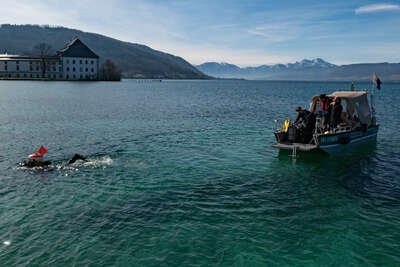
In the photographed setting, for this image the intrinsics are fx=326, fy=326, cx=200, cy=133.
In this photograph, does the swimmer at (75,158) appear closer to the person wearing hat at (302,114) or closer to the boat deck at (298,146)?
the boat deck at (298,146)

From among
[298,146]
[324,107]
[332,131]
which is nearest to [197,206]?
[298,146]

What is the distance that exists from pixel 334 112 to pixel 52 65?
159m

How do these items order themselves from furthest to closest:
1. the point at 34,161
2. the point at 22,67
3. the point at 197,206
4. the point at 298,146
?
1. the point at 22,67
2. the point at 298,146
3. the point at 34,161
4. the point at 197,206

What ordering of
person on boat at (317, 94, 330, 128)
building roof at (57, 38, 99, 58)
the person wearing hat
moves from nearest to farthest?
the person wearing hat
person on boat at (317, 94, 330, 128)
building roof at (57, 38, 99, 58)

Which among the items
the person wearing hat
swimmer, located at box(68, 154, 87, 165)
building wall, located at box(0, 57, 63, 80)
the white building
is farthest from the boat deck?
building wall, located at box(0, 57, 63, 80)

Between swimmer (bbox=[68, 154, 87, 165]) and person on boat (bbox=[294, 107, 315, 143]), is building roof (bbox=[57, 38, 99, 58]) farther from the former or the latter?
person on boat (bbox=[294, 107, 315, 143])

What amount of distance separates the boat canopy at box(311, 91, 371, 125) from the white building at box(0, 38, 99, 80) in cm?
15368

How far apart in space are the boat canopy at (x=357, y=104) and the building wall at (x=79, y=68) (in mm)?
153833

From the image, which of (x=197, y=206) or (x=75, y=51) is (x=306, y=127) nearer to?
(x=197, y=206)

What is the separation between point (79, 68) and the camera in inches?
6467

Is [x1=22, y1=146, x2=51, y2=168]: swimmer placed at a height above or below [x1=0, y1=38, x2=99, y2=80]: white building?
below

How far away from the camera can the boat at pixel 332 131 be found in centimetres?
2403

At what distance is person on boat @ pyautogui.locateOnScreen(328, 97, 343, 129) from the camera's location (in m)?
26.5

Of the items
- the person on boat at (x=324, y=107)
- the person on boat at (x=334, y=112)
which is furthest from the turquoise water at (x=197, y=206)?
the person on boat at (x=324, y=107)
